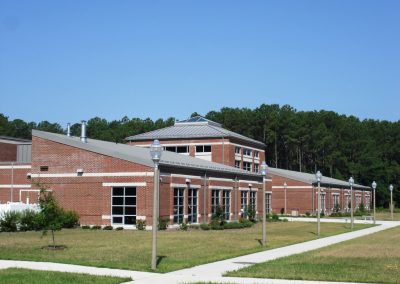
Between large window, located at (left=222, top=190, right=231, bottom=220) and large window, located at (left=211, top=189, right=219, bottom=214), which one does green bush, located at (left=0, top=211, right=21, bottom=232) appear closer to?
large window, located at (left=211, top=189, right=219, bottom=214)

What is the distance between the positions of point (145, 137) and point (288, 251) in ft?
174

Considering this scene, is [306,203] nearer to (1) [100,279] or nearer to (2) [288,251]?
(2) [288,251]

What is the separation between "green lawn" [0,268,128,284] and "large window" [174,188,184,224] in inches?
1068

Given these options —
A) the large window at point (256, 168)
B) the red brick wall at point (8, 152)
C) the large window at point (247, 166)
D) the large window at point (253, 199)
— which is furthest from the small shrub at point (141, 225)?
the large window at point (256, 168)

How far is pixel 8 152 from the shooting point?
203 feet

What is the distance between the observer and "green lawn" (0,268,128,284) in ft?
49.0

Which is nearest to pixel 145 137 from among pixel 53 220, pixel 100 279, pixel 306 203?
pixel 306 203

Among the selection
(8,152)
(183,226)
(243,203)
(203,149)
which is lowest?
(183,226)

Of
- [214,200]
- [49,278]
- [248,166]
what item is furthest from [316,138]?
[49,278]

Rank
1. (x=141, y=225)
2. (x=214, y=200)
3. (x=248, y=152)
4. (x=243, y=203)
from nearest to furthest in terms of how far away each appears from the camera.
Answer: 1. (x=141, y=225)
2. (x=214, y=200)
3. (x=243, y=203)
4. (x=248, y=152)

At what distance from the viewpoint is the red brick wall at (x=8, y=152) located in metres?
61.1

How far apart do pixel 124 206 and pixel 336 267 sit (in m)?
25.1

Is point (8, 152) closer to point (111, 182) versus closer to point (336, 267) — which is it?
point (111, 182)

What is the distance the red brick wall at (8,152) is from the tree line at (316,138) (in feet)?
214
